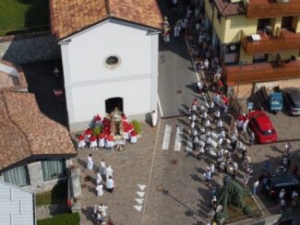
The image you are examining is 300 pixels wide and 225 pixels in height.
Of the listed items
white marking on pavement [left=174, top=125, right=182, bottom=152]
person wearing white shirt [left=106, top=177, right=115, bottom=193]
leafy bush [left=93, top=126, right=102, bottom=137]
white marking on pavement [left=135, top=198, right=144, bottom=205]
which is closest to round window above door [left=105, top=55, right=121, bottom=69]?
leafy bush [left=93, top=126, right=102, bottom=137]

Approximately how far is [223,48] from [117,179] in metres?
15.5

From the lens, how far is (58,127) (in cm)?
4806

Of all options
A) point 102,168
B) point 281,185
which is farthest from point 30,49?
point 281,185

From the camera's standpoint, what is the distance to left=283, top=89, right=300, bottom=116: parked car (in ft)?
176

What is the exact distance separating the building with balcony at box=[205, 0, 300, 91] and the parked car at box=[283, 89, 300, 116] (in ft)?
6.59

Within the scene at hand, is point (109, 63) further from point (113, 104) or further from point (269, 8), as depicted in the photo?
point (269, 8)

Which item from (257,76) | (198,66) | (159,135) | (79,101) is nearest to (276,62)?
(257,76)

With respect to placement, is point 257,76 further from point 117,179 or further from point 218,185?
point 117,179

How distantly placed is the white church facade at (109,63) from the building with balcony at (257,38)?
732 centimetres

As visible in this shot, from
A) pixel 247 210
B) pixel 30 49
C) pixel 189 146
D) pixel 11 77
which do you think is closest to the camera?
pixel 247 210

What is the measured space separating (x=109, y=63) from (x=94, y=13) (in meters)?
4.09

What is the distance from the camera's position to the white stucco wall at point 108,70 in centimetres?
4781

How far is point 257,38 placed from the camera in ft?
176

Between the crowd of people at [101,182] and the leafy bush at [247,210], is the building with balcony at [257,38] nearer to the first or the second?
the leafy bush at [247,210]
